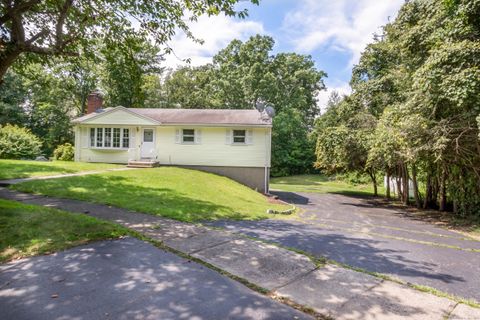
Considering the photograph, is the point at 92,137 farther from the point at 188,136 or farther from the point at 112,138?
the point at 188,136

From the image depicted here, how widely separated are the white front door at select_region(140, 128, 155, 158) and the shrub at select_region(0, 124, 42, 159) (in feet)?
29.9

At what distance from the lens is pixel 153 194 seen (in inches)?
414

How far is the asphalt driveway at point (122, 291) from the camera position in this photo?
10.3 feet

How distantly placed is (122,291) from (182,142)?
16141 mm

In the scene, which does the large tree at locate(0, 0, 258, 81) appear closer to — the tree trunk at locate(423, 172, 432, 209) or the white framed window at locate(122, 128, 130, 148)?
the white framed window at locate(122, 128, 130, 148)

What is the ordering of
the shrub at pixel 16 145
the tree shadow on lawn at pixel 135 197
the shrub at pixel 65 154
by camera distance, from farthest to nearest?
the shrub at pixel 65 154 → the shrub at pixel 16 145 → the tree shadow on lawn at pixel 135 197

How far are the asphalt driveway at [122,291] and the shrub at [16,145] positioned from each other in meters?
20.5

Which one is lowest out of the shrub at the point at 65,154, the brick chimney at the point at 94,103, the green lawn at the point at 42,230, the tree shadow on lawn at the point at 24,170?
the green lawn at the point at 42,230

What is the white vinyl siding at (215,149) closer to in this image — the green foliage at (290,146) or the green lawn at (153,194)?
the green lawn at (153,194)

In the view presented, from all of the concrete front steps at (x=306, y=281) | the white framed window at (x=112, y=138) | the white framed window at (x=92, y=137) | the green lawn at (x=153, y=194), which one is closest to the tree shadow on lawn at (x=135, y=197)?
the green lawn at (x=153, y=194)

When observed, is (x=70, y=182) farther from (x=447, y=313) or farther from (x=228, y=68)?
(x=228, y=68)

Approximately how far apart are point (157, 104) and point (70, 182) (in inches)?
1239

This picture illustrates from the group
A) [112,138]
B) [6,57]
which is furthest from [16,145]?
[6,57]

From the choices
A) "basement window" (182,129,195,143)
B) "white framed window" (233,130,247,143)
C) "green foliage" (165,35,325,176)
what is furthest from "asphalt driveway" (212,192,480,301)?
"green foliage" (165,35,325,176)
